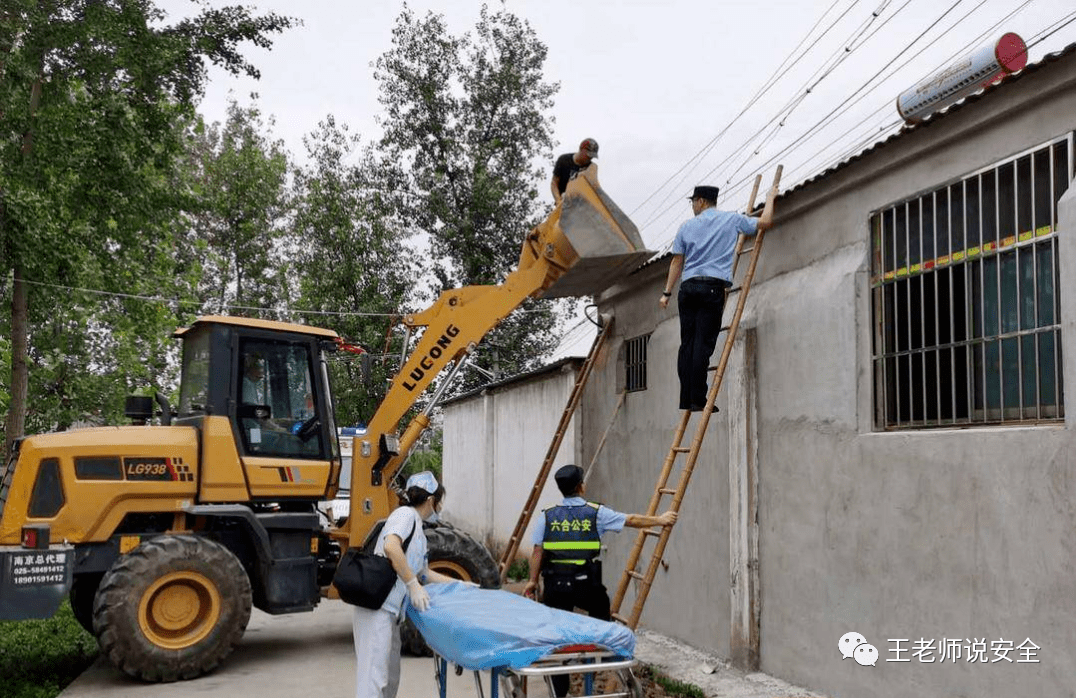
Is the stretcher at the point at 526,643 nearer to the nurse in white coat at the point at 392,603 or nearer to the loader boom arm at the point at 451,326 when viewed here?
the nurse in white coat at the point at 392,603

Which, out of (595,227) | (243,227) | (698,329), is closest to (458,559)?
(595,227)

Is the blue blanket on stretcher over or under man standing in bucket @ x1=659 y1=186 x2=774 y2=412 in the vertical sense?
under

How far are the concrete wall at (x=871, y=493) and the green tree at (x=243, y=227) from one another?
26054 millimetres

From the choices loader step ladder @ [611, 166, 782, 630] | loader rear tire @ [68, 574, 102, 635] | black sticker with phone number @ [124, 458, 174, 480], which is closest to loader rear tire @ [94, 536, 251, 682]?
black sticker with phone number @ [124, 458, 174, 480]

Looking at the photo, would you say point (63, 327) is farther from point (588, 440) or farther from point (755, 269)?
point (755, 269)

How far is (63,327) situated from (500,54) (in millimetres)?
12902

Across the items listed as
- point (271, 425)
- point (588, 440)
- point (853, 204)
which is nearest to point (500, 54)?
point (588, 440)

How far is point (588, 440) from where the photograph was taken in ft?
37.1

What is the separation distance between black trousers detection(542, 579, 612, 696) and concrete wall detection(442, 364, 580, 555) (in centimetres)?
551

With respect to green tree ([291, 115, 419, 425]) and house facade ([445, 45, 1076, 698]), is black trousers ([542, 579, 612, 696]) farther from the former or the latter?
green tree ([291, 115, 419, 425])

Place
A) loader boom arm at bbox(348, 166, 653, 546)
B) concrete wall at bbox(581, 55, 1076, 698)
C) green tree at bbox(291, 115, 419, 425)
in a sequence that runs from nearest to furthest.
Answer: concrete wall at bbox(581, 55, 1076, 698)
loader boom arm at bbox(348, 166, 653, 546)
green tree at bbox(291, 115, 419, 425)

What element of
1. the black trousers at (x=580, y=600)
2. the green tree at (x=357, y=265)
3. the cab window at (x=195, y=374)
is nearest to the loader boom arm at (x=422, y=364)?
the cab window at (x=195, y=374)

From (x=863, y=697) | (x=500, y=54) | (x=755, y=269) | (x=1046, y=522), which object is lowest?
(x=863, y=697)

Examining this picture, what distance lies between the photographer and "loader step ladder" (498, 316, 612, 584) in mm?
9406
